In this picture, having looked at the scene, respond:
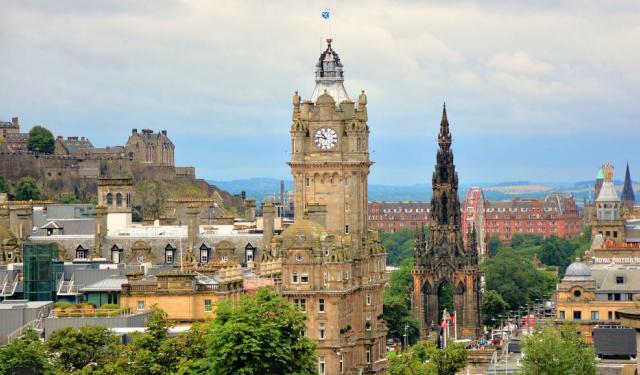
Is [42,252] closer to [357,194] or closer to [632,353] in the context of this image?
[357,194]

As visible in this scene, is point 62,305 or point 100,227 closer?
point 62,305

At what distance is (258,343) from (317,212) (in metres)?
54.9

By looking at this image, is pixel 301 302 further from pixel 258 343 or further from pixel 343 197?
pixel 258 343

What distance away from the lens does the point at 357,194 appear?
166 metres

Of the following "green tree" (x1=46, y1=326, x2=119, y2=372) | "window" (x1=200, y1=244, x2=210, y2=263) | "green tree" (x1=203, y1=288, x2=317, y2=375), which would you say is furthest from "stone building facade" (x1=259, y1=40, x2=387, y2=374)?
"green tree" (x1=203, y1=288, x2=317, y2=375)

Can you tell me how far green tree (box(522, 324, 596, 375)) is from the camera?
11731 centimetres

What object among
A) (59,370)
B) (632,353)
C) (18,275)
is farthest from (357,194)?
(59,370)

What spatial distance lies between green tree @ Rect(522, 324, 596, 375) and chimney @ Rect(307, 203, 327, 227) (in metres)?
43.1

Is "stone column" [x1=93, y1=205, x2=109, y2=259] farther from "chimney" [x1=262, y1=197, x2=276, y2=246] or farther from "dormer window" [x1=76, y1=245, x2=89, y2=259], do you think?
"chimney" [x1=262, y1=197, x2=276, y2=246]

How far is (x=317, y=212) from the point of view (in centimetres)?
16350

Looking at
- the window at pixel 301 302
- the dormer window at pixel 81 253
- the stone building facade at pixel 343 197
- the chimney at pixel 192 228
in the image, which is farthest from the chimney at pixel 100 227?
the window at pixel 301 302

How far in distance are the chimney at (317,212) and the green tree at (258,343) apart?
48376 millimetres

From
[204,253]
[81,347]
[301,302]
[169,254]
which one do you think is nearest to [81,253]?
[169,254]

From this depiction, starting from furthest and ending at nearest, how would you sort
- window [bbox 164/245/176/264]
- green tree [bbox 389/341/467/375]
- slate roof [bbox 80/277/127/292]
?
window [bbox 164/245/176/264] → slate roof [bbox 80/277/127/292] → green tree [bbox 389/341/467/375]
